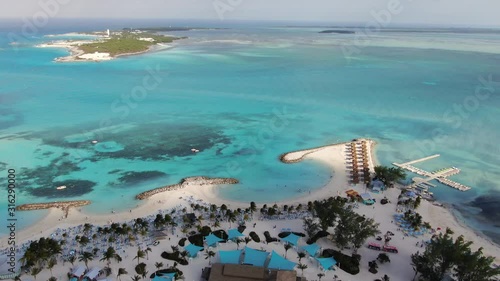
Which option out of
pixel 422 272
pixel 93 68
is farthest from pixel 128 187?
pixel 93 68

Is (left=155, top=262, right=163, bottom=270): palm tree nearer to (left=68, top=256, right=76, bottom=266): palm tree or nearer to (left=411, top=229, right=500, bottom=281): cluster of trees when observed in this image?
(left=68, top=256, right=76, bottom=266): palm tree

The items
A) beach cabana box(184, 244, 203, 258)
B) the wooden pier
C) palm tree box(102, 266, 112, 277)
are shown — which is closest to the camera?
palm tree box(102, 266, 112, 277)

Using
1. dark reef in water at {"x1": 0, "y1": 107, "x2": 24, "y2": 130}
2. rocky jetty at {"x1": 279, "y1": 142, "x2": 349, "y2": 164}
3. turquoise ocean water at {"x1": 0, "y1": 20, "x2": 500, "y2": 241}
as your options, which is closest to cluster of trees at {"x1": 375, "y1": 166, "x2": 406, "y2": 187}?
turquoise ocean water at {"x1": 0, "y1": 20, "x2": 500, "y2": 241}

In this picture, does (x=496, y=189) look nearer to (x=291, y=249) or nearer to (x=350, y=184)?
(x=350, y=184)

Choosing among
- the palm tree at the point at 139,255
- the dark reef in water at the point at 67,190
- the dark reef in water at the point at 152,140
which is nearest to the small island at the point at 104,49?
the dark reef in water at the point at 152,140

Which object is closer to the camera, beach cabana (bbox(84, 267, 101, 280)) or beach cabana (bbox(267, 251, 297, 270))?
beach cabana (bbox(84, 267, 101, 280))

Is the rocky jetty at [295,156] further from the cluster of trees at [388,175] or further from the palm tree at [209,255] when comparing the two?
the palm tree at [209,255]

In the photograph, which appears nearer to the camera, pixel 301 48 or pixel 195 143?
pixel 195 143
